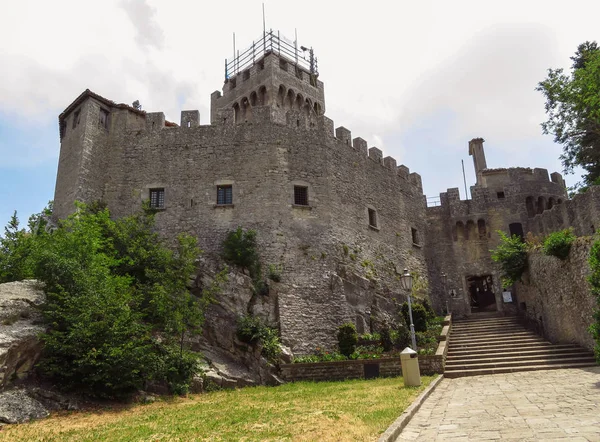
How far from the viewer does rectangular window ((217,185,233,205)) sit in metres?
20.5

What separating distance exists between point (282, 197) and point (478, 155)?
56.7 feet

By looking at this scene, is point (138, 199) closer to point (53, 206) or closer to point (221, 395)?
point (53, 206)

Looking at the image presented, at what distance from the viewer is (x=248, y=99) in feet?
94.8

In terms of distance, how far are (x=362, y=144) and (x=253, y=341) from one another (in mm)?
12628

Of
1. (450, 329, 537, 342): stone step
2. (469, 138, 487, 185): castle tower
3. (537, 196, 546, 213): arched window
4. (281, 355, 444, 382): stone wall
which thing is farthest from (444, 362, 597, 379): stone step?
(469, 138, 487, 185): castle tower

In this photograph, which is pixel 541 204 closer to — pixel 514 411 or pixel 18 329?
pixel 514 411

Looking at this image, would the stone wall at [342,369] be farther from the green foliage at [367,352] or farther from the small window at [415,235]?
the small window at [415,235]

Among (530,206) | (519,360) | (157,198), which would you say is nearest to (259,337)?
(157,198)

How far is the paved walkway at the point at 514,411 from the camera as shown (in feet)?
21.2

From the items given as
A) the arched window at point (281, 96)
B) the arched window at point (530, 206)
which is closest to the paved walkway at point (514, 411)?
the arched window at point (530, 206)

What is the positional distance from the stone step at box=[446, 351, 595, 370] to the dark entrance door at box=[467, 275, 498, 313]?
40.1 feet

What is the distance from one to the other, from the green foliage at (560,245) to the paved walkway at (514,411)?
4.49 meters

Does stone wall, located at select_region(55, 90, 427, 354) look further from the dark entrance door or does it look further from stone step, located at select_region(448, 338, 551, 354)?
the dark entrance door

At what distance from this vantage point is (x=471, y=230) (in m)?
27.9
